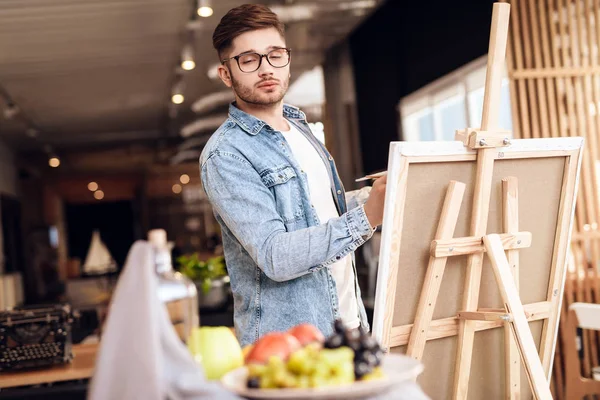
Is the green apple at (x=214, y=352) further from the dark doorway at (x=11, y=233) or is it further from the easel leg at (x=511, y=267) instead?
the dark doorway at (x=11, y=233)

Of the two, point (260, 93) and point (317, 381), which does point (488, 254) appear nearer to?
point (260, 93)

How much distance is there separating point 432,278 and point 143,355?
3.81 feet

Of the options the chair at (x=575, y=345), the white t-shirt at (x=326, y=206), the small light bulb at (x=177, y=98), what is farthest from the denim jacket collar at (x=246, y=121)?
the small light bulb at (x=177, y=98)

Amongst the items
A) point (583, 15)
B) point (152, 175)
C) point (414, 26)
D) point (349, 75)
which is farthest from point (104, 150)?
point (583, 15)

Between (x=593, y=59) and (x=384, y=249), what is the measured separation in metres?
3.98

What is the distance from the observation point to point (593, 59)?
5.48m

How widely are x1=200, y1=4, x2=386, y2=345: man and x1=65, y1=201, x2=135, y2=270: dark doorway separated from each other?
1995cm

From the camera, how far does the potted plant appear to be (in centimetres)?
454

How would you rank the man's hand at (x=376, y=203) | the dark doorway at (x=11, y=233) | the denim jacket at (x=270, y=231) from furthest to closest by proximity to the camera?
the dark doorway at (x=11, y=233) < the man's hand at (x=376, y=203) < the denim jacket at (x=270, y=231)

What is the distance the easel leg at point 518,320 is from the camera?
2143 mm

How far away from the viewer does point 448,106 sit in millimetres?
8039

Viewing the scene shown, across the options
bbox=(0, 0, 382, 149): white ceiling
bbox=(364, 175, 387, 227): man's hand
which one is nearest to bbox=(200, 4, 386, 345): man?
bbox=(364, 175, 387, 227): man's hand

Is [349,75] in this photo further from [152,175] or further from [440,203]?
[152,175]

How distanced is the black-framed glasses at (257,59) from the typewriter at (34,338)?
6.09 feet
